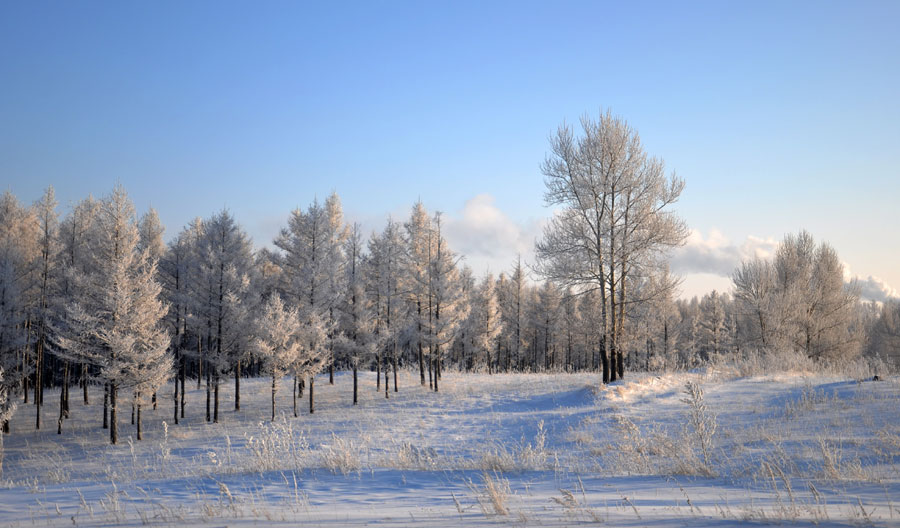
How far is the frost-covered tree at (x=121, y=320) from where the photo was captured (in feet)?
70.1

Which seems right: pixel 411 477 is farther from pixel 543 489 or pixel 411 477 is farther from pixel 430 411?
pixel 430 411

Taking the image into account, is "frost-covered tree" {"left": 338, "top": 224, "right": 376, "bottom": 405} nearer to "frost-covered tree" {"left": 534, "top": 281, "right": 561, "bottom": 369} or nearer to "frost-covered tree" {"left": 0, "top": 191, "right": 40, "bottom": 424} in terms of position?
"frost-covered tree" {"left": 0, "top": 191, "right": 40, "bottom": 424}

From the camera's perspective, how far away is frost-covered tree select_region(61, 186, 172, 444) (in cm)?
2136

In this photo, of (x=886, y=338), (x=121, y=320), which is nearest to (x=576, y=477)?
(x=121, y=320)

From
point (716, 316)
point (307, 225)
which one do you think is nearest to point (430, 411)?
point (307, 225)

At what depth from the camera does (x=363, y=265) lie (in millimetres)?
32594

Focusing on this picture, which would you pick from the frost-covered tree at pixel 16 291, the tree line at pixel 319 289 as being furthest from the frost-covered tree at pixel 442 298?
the frost-covered tree at pixel 16 291

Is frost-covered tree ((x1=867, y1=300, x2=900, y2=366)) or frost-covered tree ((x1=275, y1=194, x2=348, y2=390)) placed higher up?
frost-covered tree ((x1=275, y1=194, x2=348, y2=390))

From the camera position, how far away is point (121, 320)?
21.6 metres

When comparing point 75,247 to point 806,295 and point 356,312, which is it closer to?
point 356,312

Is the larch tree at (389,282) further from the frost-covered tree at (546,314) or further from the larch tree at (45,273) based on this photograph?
the frost-covered tree at (546,314)

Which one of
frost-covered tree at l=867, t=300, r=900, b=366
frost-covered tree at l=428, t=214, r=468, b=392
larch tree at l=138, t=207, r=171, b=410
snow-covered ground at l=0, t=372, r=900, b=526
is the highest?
larch tree at l=138, t=207, r=171, b=410

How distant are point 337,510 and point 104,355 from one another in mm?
22126

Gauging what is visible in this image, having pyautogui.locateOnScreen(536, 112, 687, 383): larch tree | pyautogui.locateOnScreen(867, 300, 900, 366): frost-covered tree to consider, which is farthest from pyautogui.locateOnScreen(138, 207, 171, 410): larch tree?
pyautogui.locateOnScreen(867, 300, 900, 366): frost-covered tree
